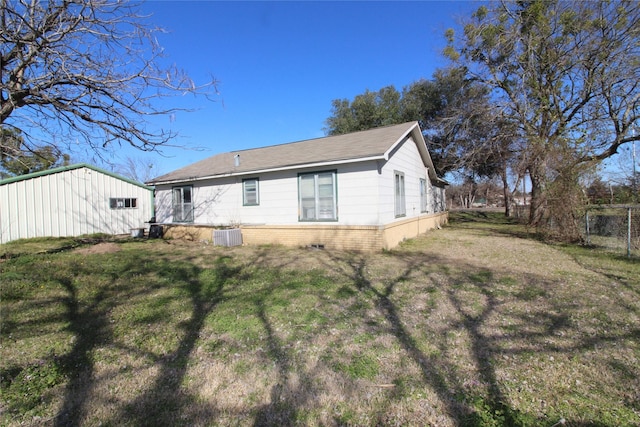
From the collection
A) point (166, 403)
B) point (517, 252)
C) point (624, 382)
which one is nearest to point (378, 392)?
point (166, 403)

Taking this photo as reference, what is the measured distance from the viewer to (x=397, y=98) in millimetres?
25750

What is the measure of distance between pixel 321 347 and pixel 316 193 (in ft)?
24.6

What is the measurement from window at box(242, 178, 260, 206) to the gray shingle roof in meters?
0.51

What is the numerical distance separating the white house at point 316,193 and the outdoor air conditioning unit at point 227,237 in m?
0.41

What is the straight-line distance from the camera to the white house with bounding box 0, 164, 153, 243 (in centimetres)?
1385

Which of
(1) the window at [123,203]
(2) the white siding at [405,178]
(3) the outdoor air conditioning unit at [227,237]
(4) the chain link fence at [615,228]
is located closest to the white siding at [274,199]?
(2) the white siding at [405,178]

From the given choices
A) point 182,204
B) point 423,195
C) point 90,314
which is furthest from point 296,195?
point 423,195

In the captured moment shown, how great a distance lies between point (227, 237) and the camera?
1177 cm

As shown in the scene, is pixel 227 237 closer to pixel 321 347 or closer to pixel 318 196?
pixel 318 196

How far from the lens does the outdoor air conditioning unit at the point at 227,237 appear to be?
11.8 m

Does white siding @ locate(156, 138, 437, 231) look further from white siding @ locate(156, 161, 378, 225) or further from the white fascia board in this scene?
the white fascia board

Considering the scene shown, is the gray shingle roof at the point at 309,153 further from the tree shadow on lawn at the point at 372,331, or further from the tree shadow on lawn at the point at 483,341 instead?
the tree shadow on lawn at the point at 483,341

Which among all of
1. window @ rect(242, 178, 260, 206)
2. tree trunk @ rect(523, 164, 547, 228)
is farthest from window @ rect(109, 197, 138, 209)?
tree trunk @ rect(523, 164, 547, 228)

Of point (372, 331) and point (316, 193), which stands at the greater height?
point (316, 193)
